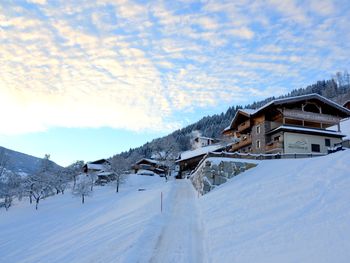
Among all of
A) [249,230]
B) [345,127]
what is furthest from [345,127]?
[249,230]

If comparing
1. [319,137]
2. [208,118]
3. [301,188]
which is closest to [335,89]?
[208,118]

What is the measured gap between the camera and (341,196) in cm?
1462

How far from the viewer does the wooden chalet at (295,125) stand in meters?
39.9

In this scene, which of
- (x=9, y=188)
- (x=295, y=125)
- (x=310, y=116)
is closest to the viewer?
(x=295, y=125)

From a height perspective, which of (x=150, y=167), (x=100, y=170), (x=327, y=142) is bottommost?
(x=100, y=170)

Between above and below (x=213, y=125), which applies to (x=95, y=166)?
below

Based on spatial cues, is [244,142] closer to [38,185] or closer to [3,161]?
[38,185]

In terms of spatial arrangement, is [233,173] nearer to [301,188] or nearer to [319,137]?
[301,188]

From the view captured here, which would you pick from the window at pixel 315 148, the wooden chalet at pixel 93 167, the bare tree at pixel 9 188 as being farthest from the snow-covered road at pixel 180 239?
the wooden chalet at pixel 93 167

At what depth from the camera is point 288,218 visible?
1432cm

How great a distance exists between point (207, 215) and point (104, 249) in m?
7.53

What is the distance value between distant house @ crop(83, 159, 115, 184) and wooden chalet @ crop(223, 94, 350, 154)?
1647 inches

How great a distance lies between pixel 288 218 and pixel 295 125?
3003 centimetres

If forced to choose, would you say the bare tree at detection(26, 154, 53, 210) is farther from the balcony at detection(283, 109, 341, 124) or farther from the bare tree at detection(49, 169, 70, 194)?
the balcony at detection(283, 109, 341, 124)
